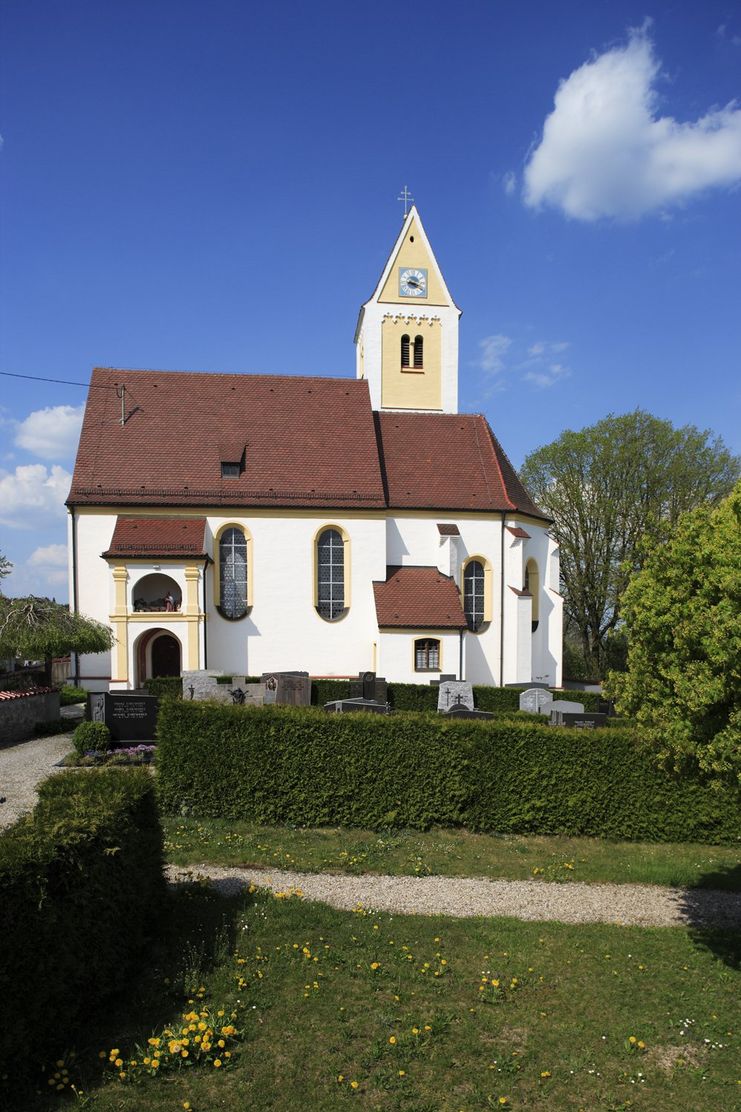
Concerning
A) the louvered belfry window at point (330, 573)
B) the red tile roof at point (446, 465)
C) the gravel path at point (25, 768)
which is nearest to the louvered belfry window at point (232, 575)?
the louvered belfry window at point (330, 573)

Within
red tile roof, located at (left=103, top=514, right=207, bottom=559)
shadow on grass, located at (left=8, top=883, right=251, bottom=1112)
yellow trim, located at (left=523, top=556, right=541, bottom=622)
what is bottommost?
shadow on grass, located at (left=8, top=883, right=251, bottom=1112)

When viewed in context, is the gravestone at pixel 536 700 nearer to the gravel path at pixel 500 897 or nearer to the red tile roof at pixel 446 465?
the red tile roof at pixel 446 465

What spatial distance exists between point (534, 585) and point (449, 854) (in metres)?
20.8

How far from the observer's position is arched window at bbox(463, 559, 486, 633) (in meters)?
28.8

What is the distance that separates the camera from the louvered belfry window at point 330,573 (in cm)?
2722

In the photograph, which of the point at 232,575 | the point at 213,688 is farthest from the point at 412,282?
the point at 213,688

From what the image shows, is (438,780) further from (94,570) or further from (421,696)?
(94,570)

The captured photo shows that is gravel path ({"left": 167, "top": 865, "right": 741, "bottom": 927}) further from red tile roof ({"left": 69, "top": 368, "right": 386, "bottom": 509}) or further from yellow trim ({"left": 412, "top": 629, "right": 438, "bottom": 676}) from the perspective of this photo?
red tile roof ({"left": 69, "top": 368, "right": 386, "bottom": 509})

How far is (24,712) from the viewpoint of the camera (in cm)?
1989

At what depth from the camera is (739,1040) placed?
20.3 ft

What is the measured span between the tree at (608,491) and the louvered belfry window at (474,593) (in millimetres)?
11916

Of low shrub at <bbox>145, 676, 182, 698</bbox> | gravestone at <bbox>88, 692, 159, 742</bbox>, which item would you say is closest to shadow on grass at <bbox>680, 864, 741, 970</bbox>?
gravestone at <bbox>88, 692, 159, 742</bbox>

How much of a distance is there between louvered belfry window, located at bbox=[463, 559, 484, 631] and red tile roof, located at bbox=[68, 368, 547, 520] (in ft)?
8.15

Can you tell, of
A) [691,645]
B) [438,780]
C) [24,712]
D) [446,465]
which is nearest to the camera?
[691,645]
